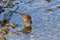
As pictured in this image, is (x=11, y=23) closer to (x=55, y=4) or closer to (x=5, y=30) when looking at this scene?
(x=5, y=30)

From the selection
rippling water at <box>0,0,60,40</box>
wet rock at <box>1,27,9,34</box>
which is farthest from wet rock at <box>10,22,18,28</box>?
wet rock at <box>1,27,9,34</box>

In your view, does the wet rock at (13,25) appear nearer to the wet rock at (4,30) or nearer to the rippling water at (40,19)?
the rippling water at (40,19)

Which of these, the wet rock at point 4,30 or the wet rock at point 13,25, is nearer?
the wet rock at point 4,30

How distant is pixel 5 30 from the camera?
15.0 feet

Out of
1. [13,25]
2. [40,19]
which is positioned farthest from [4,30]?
[40,19]

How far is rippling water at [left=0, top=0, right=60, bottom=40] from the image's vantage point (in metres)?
4.45

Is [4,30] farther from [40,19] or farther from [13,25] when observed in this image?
[40,19]

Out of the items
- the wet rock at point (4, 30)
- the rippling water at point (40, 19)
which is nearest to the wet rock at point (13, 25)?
the rippling water at point (40, 19)

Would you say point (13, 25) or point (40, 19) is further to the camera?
point (40, 19)

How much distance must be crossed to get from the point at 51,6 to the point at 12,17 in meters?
1.00

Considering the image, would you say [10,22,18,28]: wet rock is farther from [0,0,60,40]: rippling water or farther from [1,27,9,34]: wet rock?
[1,27,9,34]: wet rock

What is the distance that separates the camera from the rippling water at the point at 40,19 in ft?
14.6

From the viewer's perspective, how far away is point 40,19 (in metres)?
5.05

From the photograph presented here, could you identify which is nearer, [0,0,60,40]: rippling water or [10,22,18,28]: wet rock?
[0,0,60,40]: rippling water
